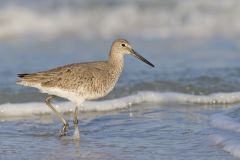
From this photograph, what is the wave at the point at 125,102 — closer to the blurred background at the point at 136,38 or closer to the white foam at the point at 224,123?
the blurred background at the point at 136,38

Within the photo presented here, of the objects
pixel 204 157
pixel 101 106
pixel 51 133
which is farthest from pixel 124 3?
pixel 204 157

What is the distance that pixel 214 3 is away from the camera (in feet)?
56.1

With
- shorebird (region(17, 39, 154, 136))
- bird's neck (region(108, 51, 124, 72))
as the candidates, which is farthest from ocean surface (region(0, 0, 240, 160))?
bird's neck (region(108, 51, 124, 72))

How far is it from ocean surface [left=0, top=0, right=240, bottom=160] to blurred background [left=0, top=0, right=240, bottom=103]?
0.02 metres

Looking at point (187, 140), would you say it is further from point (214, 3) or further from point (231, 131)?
A: point (214, 3)

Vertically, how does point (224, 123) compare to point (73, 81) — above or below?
below

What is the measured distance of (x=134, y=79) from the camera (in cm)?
1109

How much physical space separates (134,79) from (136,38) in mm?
4288

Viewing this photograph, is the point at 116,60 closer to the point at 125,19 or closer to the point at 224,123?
the point at 224,123

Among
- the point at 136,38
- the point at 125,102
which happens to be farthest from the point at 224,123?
the point at 136,38

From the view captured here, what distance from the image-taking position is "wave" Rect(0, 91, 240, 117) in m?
9.41

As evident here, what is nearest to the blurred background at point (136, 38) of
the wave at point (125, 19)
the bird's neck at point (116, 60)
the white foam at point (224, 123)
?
the wave at point (125, 19)

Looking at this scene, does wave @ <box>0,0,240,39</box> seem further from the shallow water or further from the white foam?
the white foam

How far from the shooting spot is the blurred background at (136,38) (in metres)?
11.0
